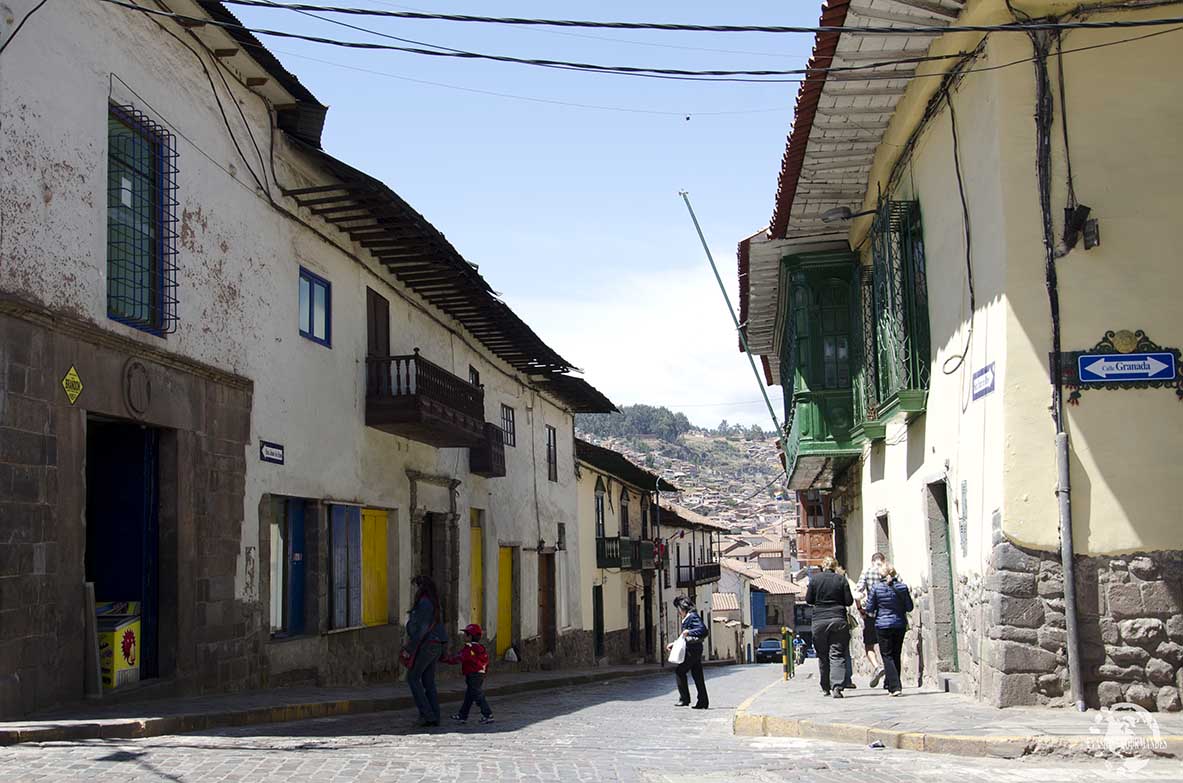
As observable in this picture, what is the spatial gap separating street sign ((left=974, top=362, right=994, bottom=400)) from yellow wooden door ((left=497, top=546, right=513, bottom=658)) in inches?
586

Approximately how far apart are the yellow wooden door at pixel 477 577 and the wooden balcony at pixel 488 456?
1.15 m

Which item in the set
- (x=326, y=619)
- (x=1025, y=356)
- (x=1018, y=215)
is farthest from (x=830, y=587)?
(x=326, y=619)

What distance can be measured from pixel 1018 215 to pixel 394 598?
36.8 feet

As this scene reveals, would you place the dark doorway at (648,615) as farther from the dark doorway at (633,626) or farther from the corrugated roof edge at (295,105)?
the corrugated roof edge at (295,105)

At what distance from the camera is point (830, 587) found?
12352mm

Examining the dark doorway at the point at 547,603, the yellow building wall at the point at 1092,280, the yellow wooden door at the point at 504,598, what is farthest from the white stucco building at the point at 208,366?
the dark doorway at the point at 547,603

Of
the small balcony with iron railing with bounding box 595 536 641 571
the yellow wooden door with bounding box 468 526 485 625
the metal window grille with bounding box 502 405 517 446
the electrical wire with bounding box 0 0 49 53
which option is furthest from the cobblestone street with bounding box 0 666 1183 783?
the small balcony with iron railing with bounding box 595 536 641 571

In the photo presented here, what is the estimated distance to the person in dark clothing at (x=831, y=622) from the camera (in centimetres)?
1227

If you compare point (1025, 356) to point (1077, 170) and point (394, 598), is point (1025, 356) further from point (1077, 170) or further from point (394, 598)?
point (394, 598)

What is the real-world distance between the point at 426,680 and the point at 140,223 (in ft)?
16.8

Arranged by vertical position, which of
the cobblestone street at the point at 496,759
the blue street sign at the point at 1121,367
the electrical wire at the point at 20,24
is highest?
the electrical wire at the point at 20,24

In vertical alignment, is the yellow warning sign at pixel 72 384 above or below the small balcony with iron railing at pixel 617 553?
above

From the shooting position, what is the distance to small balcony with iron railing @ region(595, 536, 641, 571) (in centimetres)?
3441
